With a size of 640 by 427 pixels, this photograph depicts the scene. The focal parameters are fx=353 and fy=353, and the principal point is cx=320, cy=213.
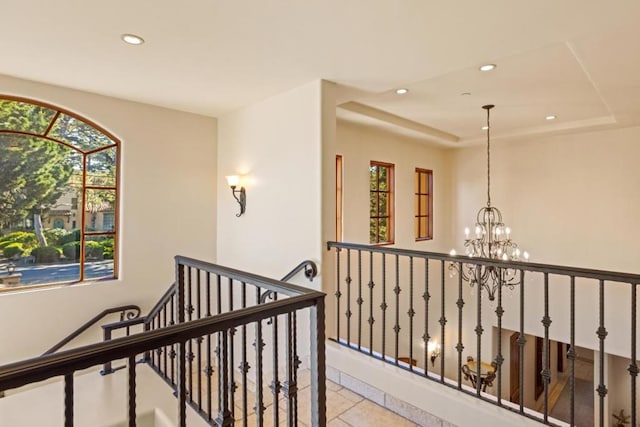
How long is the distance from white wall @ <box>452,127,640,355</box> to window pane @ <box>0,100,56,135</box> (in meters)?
6.53

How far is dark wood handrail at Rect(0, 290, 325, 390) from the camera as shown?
82 centimetres

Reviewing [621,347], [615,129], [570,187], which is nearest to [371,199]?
[570,187]


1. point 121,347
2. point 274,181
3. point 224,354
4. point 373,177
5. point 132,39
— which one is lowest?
point 224,354

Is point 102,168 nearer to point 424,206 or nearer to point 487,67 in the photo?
point 487,67

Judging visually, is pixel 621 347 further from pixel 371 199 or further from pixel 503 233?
pixel 371 199

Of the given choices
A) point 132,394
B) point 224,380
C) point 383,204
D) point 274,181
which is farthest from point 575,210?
point 132,394

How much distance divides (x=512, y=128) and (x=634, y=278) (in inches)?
172

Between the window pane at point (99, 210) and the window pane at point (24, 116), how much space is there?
0.77 meters

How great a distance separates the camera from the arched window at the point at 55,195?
3.36 meters

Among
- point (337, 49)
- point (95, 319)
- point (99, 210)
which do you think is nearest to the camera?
point (337, 49)

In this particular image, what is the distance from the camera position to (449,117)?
4.88 meters

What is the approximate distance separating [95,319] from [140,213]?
3.97ft

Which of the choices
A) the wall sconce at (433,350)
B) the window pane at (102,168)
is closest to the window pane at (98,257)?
the window pane at (102,168)

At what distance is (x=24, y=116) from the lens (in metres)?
3.41
